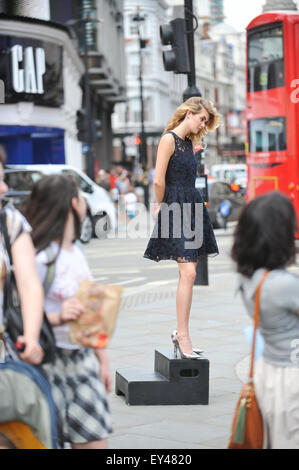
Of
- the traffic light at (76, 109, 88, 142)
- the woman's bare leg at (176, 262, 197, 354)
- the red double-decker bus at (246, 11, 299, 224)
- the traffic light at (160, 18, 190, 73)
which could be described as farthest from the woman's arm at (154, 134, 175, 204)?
the traffic light at (76, 109, 88, 142)

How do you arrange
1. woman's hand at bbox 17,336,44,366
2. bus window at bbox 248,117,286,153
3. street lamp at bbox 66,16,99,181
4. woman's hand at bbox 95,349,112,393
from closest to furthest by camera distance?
woman's hand at bbox 17,336,44,366
woman's hand at bbox 95,349,112,393
bus window at bbox 248,117,286,153
street lamp at bbox 66,16,99,181

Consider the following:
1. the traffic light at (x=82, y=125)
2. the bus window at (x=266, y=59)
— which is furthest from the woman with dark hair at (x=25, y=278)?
the traffic light at (x=82, y=125)

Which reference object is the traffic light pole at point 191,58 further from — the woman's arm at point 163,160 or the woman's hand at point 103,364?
the woman's hand at point 103,364

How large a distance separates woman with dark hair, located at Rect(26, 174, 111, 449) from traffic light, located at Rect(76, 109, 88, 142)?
2361cm

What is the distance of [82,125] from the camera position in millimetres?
27625

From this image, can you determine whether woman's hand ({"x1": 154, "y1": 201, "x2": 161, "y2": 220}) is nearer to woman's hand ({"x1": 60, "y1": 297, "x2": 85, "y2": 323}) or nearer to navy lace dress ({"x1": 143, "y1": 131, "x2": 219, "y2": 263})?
navy lace dress ({"x1": 143, "y1": 131, "x2": 219, "y2": 263})

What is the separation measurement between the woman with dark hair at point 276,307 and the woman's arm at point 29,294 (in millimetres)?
751

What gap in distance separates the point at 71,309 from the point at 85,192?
1940 cm

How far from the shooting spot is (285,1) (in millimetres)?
19250

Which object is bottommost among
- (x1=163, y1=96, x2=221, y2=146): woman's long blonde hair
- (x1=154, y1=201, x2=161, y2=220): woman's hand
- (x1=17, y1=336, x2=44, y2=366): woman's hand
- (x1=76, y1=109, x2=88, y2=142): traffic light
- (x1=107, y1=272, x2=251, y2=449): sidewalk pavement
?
(x1=107, y1=272, x2=251, y2=449): sidewalk pavement

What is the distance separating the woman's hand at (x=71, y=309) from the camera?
3.53 m

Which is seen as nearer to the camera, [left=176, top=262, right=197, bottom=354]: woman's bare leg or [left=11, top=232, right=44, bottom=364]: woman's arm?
[left=11, top=232, right=44, bottom=364]: woman's arm

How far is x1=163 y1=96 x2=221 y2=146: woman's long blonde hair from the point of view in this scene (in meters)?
6.35
